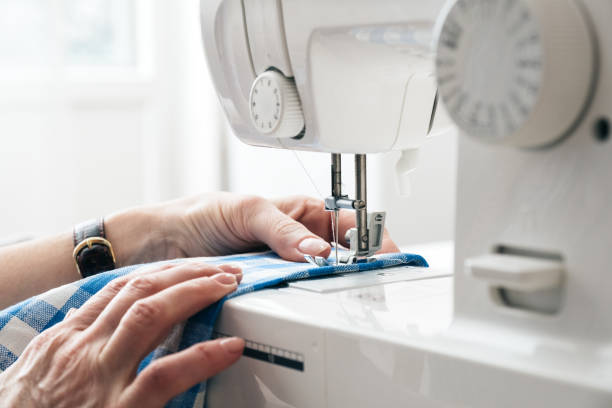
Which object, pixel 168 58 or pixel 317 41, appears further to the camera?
pixel 168 58

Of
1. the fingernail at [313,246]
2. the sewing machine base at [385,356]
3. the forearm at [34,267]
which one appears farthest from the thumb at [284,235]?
the forearm at [34,267]

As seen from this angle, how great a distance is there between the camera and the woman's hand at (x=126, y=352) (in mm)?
691

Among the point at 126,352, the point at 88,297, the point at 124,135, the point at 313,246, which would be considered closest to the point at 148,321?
the point at 126,352

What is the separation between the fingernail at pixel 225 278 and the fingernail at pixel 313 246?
18 centimetres

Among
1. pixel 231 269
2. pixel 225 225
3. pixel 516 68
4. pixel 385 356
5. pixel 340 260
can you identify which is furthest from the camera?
pixel 225 225

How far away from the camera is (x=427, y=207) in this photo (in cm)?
266

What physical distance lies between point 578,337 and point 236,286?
14.0 inches

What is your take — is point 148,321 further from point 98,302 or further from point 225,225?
point 225,225

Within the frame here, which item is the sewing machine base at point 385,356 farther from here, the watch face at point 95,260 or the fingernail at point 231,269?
the watch face at point 95,260

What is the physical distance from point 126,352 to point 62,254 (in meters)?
0.56

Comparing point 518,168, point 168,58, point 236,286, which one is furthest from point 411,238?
point 518,168

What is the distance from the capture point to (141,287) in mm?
758

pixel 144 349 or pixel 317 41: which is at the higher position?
pixel 317 41

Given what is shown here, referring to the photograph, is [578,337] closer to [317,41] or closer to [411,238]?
→ [317,41]
